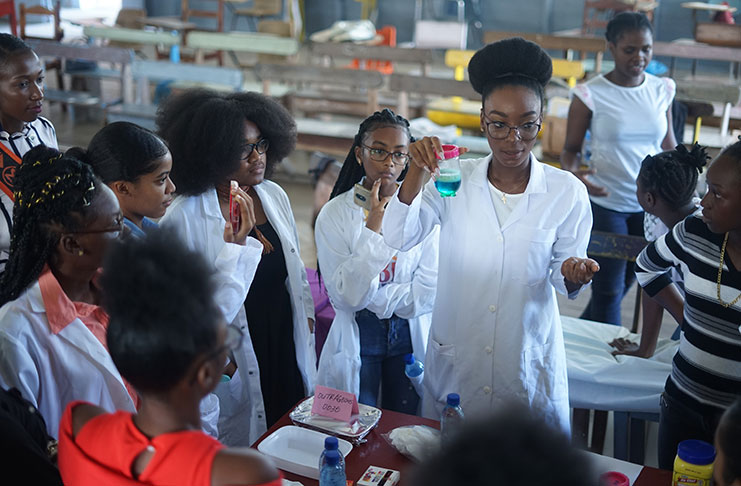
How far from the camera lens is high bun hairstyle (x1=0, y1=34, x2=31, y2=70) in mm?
2682

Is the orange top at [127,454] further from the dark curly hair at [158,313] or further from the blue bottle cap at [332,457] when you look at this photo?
the blue bottle cap at [332,457]

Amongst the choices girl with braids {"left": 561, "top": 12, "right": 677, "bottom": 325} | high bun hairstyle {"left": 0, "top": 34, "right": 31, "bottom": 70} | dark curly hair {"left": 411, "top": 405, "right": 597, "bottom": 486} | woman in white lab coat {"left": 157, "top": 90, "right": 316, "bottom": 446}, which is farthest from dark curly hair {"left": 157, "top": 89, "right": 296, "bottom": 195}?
dark curly hair {"left": 411, "top": 405, "right": 597, "bottom": 486}

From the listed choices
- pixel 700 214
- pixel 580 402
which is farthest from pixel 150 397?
pixel 580 402

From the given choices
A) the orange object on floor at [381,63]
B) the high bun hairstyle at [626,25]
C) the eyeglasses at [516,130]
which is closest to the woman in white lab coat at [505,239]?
the eyeglasses at [516,130]

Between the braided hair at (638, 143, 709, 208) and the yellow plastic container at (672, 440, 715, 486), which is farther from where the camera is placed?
the braided hair at (638, 143, 709, 208)

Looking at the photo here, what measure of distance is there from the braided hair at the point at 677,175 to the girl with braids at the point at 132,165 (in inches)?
67.3

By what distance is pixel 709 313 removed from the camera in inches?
77.9

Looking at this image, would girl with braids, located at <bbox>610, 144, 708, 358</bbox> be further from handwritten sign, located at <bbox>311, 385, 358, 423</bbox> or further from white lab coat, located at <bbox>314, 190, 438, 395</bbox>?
handwritten sign, located at <bbox>311, 385, 358, 423</bbox>

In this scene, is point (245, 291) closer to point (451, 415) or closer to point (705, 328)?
point (451, 415)

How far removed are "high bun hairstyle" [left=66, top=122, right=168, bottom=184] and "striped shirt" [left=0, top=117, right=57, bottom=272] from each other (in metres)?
0.37

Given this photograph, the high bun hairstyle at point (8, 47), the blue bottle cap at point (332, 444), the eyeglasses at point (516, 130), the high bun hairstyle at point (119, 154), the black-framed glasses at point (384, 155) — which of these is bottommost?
the blue bottle cap at point (332, 444)

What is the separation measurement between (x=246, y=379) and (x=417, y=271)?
0.69 meters

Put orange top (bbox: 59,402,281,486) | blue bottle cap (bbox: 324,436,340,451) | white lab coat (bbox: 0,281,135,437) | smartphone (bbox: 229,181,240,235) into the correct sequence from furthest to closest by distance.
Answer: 1. smartphone (bbox: 229,181,240,235)
2. blue bottle cap (bbox: 324,436,340,451)
3. white lab coat (bbox: 0,281,135,437)
4. orange top (bbox: 59,402,281,486)

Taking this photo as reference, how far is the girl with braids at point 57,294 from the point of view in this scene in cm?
170
